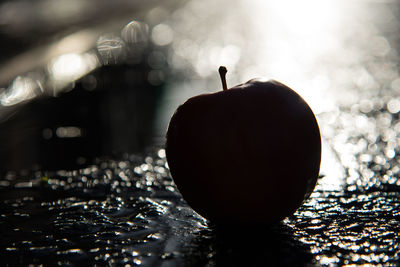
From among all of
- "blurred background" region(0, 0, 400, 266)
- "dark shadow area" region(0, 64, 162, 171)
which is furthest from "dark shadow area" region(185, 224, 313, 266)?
"dark shadow area" region(0, 64, 162, 171)

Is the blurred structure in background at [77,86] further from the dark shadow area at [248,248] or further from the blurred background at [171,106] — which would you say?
the dark shadow area at [248,248]

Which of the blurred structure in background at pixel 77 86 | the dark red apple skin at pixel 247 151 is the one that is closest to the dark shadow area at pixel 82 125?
the blurred structure in background at pixel 77 86

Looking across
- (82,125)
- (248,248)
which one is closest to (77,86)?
(82,125)

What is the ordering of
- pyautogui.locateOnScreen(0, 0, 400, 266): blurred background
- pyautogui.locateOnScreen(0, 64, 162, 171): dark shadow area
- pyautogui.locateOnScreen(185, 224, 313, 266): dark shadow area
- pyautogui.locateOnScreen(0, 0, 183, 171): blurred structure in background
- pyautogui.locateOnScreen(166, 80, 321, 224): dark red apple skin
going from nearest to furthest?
pyautogui.locateOnScreen(185, 224, 313, 266): dark shadow area < pyautogui.locateOnScreen(166, 80, 321, 224): dark red apple skin < pyautogui.locateOnScreen(0, 0, 400, 266): blurred background < pyautogui.locateOnScreen(0, 64, 162, 171): dark shadow area < pyautogui.locateOnScreen(0, 0, 183, 171): blurred structure in background

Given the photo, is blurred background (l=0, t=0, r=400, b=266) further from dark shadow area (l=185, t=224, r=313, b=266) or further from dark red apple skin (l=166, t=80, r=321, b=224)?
dark red apple skin (l=166, t=80, r=321, b=224)

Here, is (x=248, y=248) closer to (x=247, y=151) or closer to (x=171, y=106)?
(x=247, y=151)

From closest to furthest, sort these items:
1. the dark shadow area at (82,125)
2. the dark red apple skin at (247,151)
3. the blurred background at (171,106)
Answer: the dark red apple skin at (247,151)
the blurred background at (171,106)
the dark shadow area at (82,125)
